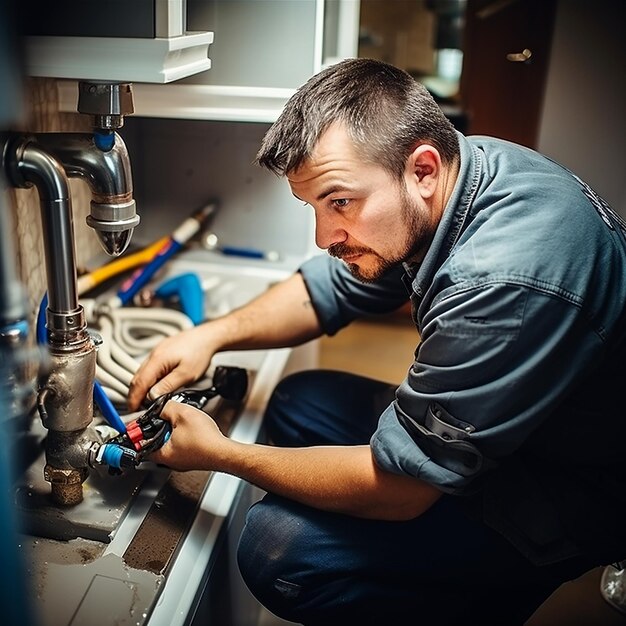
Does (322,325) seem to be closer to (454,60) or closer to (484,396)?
(484,396)

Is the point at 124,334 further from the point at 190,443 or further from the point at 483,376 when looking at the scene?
the point at 483,376

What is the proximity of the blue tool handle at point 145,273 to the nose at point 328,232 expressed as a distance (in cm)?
58

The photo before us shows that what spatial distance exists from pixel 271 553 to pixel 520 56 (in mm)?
1381

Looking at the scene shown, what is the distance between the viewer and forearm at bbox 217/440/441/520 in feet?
2.70

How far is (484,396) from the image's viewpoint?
0.75 m

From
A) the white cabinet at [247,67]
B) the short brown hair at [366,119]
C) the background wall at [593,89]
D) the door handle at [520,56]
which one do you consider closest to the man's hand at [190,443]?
the short brown hair at [366,119]

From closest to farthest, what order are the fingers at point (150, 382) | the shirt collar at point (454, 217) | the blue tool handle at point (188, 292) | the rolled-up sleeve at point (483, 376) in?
1. the rolled-up sleeve at point (483, 376)
2. the shirt collar at point (454, 217)
3. the fingers at point (150, 382)
4. the blue tool handle at point (188, 292)

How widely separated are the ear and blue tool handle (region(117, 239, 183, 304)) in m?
0.69

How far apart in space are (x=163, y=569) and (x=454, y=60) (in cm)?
362

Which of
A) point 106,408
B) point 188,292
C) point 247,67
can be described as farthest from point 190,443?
point 247,67

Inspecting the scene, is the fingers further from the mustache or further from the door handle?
the door handle

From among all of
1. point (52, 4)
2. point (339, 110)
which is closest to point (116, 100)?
point (52, 4)

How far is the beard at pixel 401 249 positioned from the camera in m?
0.86

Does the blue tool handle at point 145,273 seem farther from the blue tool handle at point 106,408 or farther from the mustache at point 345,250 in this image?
the mustache at point 345,250
